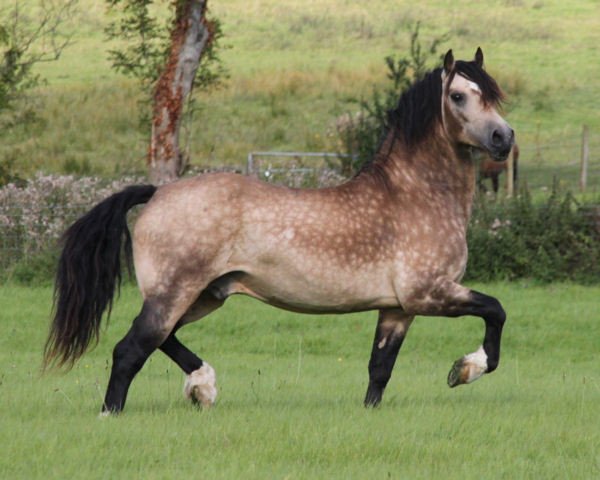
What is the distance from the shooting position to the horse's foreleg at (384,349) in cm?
925

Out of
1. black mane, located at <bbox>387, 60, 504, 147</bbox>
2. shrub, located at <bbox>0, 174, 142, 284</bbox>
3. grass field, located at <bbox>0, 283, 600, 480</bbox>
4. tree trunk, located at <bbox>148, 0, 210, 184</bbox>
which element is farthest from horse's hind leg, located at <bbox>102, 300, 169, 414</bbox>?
tree trunk, located at <bbox>148, 0, 210, 184</bbox>

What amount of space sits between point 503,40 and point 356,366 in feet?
134

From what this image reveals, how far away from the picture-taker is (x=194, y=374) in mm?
9016

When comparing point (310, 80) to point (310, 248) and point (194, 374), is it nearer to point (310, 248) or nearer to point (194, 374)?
point (194, 374)

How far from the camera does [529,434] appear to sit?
8.04m

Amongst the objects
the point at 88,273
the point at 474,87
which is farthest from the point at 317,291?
the point at 474,87

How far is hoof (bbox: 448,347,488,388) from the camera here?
8.77 m

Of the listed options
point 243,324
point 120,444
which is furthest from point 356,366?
point 120,444

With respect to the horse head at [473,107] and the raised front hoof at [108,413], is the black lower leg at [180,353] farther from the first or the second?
the horse head at [473,107]

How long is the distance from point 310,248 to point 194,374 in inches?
44.7

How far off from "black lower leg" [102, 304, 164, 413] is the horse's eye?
96.8 inches

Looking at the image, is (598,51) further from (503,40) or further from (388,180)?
(388,180)

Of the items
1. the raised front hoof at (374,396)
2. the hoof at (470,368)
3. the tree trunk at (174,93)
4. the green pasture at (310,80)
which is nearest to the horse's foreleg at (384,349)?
the raised front hoof at (374,396)

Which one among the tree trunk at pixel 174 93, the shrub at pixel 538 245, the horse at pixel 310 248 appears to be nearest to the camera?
the horse at pixel 310 248
